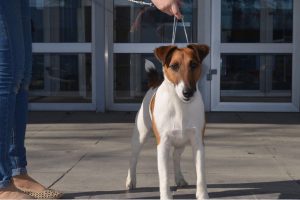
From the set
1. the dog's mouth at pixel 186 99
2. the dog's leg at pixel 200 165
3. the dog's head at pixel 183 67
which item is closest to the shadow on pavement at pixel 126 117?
the dog's leg at pixel 200 165

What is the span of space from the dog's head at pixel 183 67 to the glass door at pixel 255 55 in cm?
667

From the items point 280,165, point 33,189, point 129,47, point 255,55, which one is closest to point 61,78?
point 129,47

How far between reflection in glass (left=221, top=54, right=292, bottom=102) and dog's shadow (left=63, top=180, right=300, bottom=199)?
5986mm

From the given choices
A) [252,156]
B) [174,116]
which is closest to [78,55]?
[252,156]

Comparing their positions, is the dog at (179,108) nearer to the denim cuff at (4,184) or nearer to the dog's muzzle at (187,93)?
the dog's muzzle at (187,93)

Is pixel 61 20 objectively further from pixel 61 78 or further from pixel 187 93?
pixel 187 93

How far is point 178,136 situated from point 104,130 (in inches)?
170

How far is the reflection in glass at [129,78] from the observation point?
11.0m

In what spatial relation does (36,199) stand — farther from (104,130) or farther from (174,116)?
(104,130)

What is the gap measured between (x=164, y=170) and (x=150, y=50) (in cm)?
683

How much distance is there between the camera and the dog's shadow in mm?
4691

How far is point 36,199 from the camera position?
4383mm

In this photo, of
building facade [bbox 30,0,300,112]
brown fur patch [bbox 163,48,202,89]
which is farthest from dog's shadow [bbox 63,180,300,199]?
building facade [bbox 30,0,300,112]

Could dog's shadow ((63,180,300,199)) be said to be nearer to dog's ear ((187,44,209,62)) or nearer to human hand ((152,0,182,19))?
dog's ear ((187,44,209,62))
